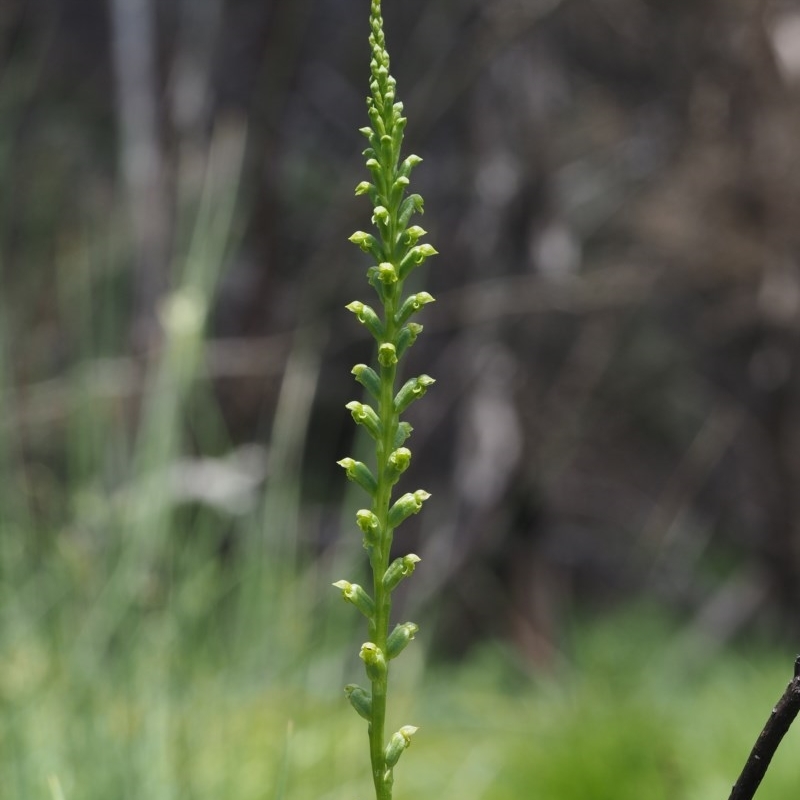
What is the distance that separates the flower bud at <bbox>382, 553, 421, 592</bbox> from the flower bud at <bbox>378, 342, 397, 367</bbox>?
0.24 feet

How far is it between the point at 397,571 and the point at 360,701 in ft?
0.17

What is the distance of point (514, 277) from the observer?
150 inches

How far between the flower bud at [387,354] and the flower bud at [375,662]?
0.11 metres

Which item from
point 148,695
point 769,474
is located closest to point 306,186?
point 769,474

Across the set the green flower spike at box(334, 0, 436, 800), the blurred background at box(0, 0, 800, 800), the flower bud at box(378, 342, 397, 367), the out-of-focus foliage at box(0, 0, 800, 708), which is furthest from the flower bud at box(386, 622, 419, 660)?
the out-of-focus foliage at box(0, 0, 800, 708)

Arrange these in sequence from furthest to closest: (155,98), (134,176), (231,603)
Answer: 1. (155,98)
2. (134,176)
3. (231,603)

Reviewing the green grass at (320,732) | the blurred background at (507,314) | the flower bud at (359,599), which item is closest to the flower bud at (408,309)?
the flower bud at (359,599)

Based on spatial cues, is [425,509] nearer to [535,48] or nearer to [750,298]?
[750,298]

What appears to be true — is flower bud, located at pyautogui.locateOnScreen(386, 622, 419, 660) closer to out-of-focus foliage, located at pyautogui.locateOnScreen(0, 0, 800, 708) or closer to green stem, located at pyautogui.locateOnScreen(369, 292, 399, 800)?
green stem, located at pyautogui.locateOnScreen(369, 292, 399, 800)

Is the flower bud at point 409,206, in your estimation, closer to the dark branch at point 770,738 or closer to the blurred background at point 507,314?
the dark branch at point 770,738

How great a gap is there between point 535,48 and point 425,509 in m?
1.71

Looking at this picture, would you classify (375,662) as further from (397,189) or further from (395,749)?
(397,189)

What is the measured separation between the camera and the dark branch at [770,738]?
383 mm

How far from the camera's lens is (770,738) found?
0.39 m
